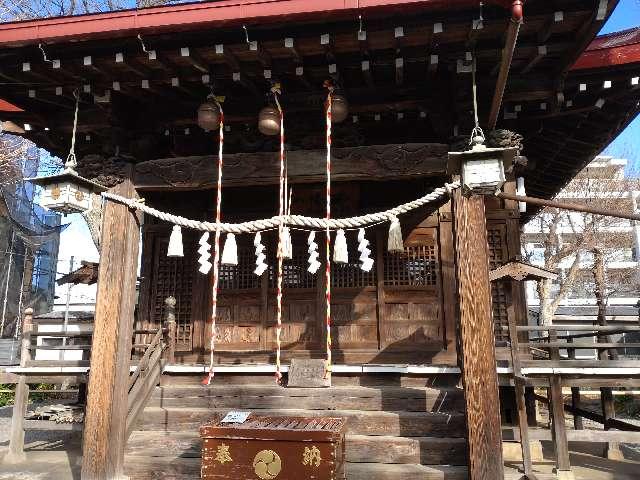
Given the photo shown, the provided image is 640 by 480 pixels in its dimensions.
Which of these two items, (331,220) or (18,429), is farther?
(18,429)

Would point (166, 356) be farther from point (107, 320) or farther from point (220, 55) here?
point (220, 55)

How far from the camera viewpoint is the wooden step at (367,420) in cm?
607

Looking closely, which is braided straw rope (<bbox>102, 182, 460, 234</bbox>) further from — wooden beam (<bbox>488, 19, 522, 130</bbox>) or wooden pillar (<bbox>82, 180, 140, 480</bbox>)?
wooden beam (<bbox>488, 19, 522, 130</bbox>)

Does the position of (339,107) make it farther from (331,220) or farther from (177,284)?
(177,284)

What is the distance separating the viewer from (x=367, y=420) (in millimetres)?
6270

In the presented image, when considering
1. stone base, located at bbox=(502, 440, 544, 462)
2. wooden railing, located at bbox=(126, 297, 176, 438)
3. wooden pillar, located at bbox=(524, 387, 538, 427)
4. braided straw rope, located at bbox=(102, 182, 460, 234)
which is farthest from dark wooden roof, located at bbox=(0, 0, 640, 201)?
stone base, located at bbox=(502, 440, 544, 462)

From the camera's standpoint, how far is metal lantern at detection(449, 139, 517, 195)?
5070 mm

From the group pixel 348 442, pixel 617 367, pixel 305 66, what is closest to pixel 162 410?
pixel 348 442

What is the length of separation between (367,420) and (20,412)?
265 inches

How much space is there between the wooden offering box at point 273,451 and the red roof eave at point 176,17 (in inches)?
169

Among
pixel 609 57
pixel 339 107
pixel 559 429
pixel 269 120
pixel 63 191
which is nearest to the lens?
pixel 63 191

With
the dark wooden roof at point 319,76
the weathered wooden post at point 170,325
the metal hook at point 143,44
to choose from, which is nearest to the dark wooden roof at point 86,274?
the weathered wooden post at point 170,325

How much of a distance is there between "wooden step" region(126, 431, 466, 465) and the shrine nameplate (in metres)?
0.98

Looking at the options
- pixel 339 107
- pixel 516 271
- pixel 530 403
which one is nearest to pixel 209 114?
pixel 339 107
